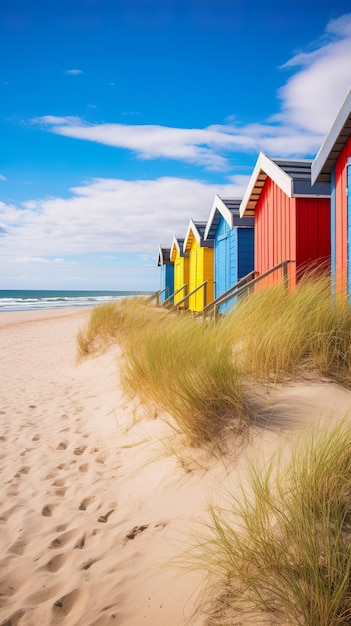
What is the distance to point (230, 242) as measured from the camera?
14328mm

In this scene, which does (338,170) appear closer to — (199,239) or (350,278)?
(350,278)

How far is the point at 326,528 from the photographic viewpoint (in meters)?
2.21

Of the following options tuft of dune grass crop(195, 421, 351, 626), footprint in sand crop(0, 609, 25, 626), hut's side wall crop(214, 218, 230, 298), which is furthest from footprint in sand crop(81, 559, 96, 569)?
hut's side wall crop(214, 218, 230, 298)

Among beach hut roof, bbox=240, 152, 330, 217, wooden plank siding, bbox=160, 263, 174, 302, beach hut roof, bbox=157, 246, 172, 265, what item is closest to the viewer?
beach hut roof, bbox=240, 152, 330, 217

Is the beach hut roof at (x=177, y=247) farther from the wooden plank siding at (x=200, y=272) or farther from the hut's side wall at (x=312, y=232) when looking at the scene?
the hut's side wall at (x=312, y=232)

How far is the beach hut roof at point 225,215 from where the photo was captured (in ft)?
43.6

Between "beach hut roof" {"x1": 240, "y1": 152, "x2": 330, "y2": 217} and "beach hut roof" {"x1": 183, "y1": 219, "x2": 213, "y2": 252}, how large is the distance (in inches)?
169

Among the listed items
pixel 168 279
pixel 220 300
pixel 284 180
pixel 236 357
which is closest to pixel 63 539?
pixel 236 357

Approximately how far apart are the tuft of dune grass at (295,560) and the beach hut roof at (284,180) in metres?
7.61

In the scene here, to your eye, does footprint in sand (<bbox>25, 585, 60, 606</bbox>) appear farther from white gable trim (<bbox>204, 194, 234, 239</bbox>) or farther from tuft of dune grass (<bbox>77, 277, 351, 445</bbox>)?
white gable trim (<bbox>204, 194, 234, 239</bbox>)

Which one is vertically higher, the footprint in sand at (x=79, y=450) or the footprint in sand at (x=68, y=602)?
the footprint in sand at (x=68, y=602)

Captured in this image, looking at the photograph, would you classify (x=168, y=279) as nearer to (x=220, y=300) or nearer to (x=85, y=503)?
(x=220, y=300)

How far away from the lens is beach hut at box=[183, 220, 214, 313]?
17359 mm

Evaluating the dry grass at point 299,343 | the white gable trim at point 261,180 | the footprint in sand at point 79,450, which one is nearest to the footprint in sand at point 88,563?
the footprint in sand at point 79,450
